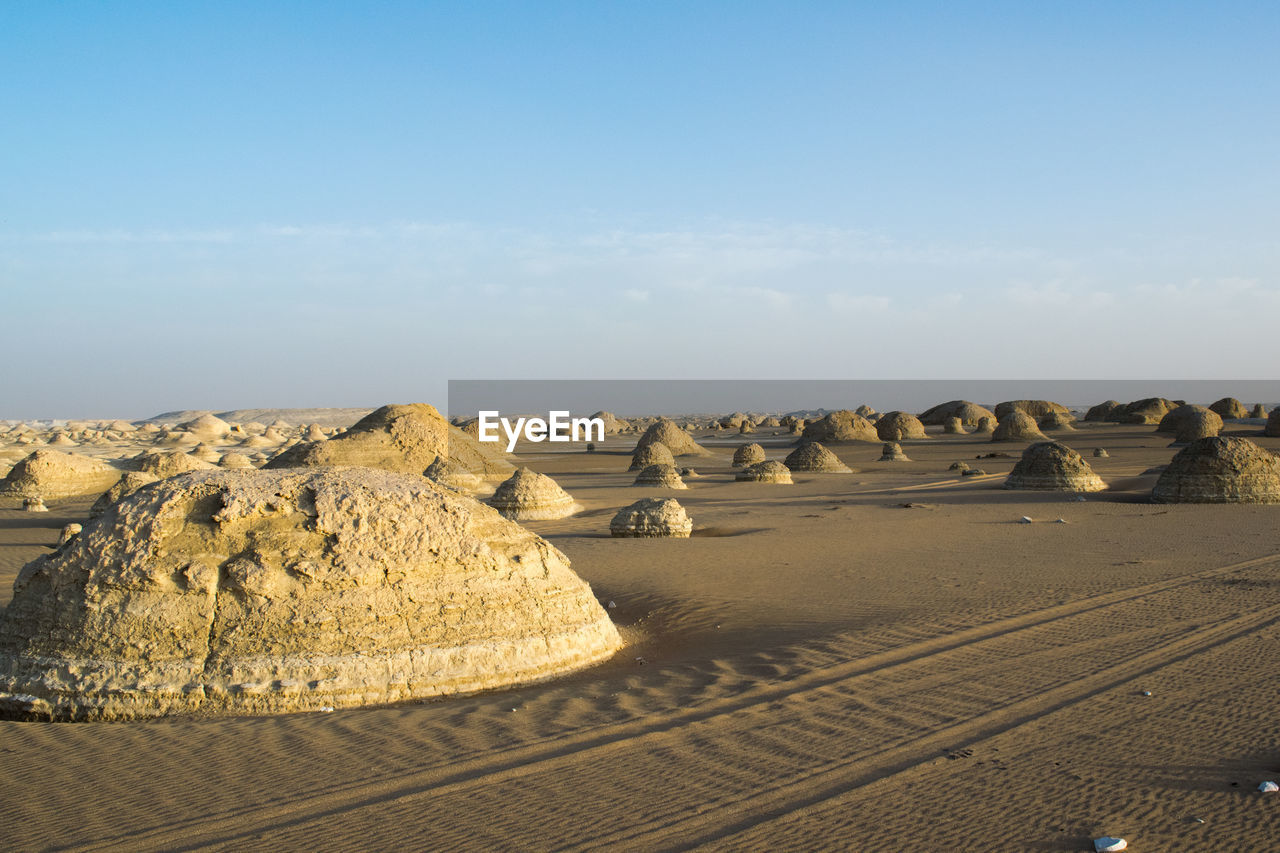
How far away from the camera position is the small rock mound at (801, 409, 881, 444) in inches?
1736

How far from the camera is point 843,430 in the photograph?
4431 cm

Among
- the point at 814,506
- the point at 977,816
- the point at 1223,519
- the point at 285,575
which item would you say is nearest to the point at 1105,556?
the point at 1223,519

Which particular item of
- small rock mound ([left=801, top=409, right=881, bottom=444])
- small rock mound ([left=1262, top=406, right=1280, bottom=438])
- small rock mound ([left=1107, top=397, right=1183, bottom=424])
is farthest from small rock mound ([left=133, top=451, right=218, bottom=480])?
small rock mound ([left=1107, top=397, right=1183, bottom=424])

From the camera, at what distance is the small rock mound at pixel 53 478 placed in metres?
22.0

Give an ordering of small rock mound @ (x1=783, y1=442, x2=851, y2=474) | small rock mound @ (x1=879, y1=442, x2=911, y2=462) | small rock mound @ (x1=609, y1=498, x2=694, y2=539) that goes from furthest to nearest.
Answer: small rock mound @ (x1=879, y1=442, x2=911, y2=462) → small rock mound @ (x1=783, y1=442, x2=851, y2=474) → small rock mound @ (x1=609, y1=498, x2=694, y2=539)

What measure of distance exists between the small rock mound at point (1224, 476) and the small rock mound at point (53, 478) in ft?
80.5

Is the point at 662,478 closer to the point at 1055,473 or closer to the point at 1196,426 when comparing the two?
the point at 1055,473

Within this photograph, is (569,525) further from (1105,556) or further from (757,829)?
(757,829)

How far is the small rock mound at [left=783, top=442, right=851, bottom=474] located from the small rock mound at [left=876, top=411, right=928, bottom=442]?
1729 cm

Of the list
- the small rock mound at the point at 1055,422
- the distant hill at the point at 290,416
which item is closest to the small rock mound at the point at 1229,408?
the small rock mound at the point at 1055,422

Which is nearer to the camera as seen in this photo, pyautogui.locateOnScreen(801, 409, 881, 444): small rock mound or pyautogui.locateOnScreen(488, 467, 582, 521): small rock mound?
pyautogui.locateOnScreen(488, 467, 582, 521): small rock mound

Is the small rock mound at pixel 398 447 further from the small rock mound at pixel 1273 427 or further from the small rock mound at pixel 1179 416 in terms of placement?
the small rock mound at pixel 1273 427

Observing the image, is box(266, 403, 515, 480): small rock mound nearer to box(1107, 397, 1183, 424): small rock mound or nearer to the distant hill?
box(1107, 397, 1183, 424): small rock mound

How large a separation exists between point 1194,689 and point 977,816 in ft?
9.57
